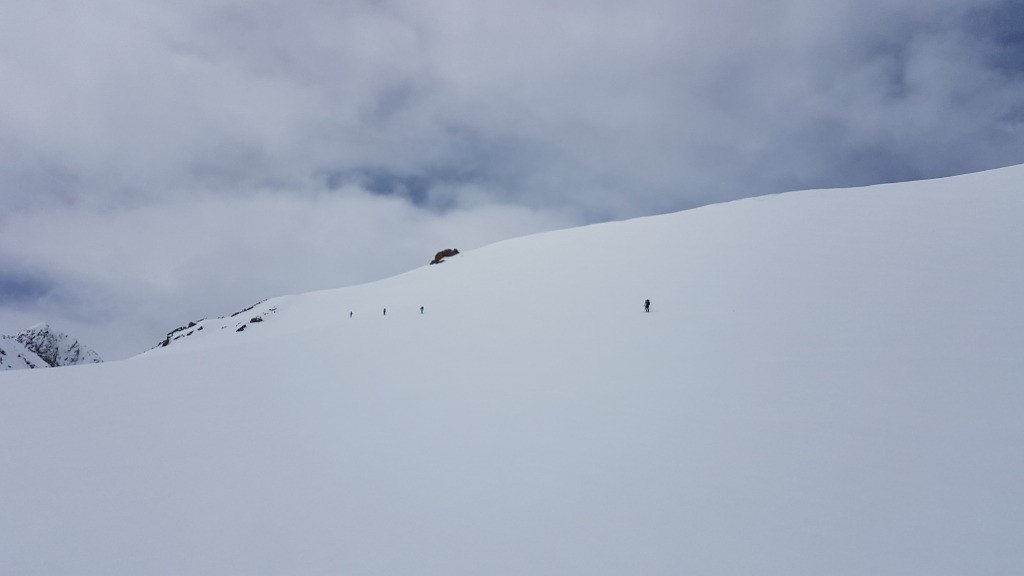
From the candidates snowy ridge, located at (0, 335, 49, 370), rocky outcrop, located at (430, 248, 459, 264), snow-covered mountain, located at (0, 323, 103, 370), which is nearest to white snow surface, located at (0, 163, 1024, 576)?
rocky outcrop, located at (430, 248, 459, 264)

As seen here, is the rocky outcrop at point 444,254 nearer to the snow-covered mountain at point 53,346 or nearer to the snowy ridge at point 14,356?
the snowy ridge at point 14,356

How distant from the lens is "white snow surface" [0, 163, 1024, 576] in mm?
5254

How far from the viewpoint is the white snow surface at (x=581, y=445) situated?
5.25 metres

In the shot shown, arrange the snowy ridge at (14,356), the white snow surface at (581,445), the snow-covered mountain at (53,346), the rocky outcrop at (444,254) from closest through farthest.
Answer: the white snow surface at (581,445) → the rocky outcrop at (444,254) → the snowy ridge at (14,356) → the snow-covered mountain at (53,346)

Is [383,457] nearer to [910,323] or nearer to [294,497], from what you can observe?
[294,497]

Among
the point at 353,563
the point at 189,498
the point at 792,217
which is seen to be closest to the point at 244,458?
the point at 189,498

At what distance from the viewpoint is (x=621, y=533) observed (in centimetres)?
548

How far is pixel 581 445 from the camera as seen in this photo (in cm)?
770

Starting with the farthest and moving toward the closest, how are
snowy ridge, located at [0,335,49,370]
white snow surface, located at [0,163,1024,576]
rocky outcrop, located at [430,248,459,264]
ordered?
snowy ridge, located at [0,335,49,370]
rocky outcrop, located at [430,248,459,264]
white snow surface, located at [0,163,1024,576]

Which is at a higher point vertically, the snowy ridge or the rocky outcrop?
the rocky outcrop

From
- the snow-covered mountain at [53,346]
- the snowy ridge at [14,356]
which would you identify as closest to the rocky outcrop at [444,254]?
the snowy ridge at [14,356]

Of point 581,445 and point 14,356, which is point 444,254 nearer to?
point 581,445

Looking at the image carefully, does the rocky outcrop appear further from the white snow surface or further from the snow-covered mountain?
the snow-covered mountain

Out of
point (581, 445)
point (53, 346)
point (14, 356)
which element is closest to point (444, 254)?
point (581, 445)
